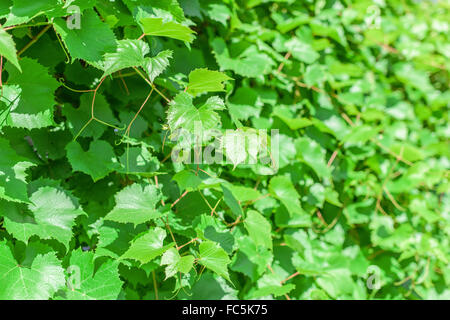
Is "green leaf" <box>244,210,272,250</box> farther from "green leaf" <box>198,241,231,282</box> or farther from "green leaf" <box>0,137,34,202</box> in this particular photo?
"green leaf" <box>0,137,34,202</box>

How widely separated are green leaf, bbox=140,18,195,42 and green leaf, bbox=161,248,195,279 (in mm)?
553

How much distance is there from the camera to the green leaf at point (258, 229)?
43.9 inches

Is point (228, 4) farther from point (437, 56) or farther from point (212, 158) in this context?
point (437, 56)

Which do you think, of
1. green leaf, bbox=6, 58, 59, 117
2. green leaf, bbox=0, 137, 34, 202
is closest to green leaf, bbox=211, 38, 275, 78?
green leaf, bbox=6, 58, 59, 117

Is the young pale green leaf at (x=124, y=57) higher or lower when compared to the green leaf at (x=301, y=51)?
higher

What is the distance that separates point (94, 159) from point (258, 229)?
54 cm

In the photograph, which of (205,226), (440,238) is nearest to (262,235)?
(205,226)

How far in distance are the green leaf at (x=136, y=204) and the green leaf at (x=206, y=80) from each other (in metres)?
0.33

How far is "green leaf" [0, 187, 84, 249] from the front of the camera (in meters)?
0.87

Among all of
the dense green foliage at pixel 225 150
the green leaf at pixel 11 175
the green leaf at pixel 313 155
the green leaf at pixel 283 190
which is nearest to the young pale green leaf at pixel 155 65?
the dense green foliage at pixel 225 150

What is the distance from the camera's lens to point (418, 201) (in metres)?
1.99

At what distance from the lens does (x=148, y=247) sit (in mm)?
931

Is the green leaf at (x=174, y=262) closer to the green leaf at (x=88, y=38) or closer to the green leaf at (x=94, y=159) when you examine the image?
the green leaf at (x=94, y=159)
